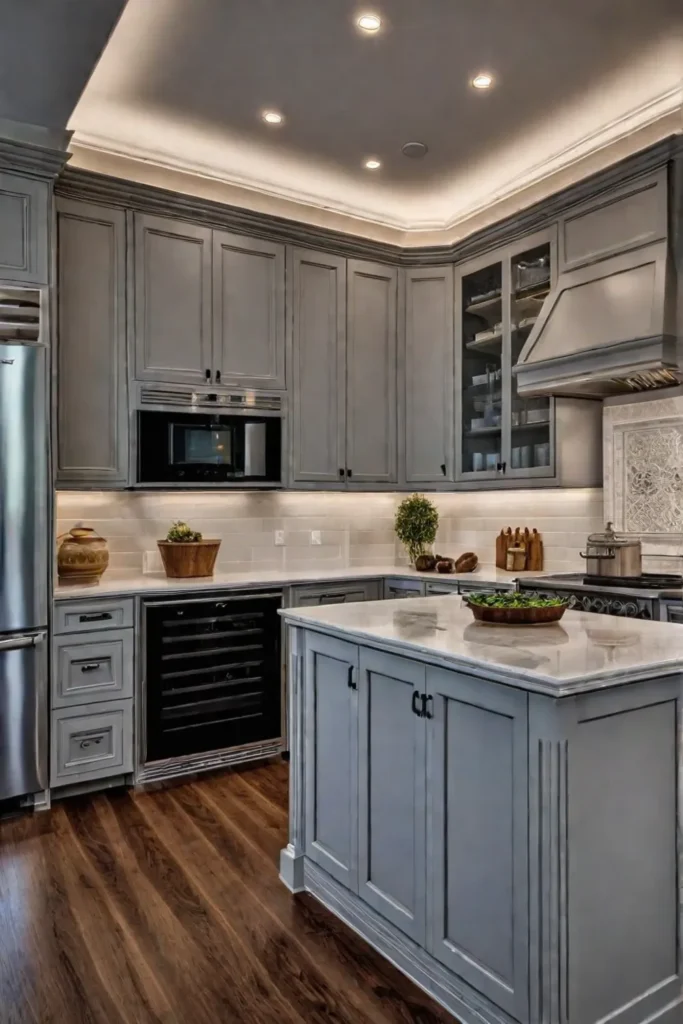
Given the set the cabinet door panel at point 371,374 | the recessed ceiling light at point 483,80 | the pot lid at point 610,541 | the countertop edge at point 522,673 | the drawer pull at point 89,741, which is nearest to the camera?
the countertop edge at point 522,673

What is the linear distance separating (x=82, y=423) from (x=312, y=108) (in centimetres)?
190

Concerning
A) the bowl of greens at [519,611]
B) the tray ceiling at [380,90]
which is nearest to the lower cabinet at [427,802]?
the bowl of greens at [519,611]

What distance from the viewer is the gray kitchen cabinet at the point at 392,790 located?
1974 mm

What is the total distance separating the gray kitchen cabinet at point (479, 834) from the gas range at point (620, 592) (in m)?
1.48

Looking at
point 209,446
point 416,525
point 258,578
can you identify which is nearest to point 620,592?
point 416,525

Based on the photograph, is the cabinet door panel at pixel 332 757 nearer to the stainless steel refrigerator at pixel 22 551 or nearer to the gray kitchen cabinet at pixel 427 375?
the stainless steel refrigerator at pixel 22 551

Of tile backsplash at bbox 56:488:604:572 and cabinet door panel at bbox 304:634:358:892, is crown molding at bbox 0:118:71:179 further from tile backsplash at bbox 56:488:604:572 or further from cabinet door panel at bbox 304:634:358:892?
cabinet door panel at bbox 304:634:358:892

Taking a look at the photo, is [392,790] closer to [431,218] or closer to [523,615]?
[523,615]

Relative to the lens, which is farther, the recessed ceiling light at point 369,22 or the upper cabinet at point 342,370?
the upper cabinet at point 342,370

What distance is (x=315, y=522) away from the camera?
15.8 feet

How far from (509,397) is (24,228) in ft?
8.83

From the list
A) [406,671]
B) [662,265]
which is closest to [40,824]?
[406,671]

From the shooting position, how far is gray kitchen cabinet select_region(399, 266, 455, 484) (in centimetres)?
463

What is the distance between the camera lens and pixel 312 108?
11.4ft
